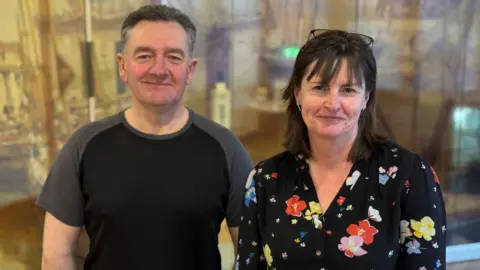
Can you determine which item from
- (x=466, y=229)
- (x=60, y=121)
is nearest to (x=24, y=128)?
(x=60, y=121)

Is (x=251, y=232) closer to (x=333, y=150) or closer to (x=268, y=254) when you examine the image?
(x=268, y=254)

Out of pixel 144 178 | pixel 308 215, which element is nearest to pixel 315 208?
pixel 308 215

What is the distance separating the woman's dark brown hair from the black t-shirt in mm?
240

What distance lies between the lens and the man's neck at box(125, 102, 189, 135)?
122 centimetres

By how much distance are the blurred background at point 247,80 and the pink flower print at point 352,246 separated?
2.16 feet

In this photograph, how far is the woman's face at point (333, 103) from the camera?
1.01 meters

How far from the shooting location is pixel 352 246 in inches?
39.8

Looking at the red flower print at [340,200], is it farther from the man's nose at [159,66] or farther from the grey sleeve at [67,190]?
the grey sleeve at [67,190]

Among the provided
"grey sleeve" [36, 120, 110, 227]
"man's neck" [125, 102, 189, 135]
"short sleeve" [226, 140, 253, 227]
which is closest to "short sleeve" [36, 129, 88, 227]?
"grey sleeve" [36, 120, 110, 227]

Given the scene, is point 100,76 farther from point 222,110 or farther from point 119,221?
point 119,221

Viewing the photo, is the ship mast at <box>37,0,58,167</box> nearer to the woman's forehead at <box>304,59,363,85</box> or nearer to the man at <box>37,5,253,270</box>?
the man at <box>37,5,253,270</box>

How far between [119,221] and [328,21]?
1143 mm

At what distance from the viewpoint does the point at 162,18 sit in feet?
3.98

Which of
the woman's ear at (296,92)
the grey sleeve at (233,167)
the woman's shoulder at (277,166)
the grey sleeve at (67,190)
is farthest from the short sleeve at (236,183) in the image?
the grey sleeve at (67,190)
